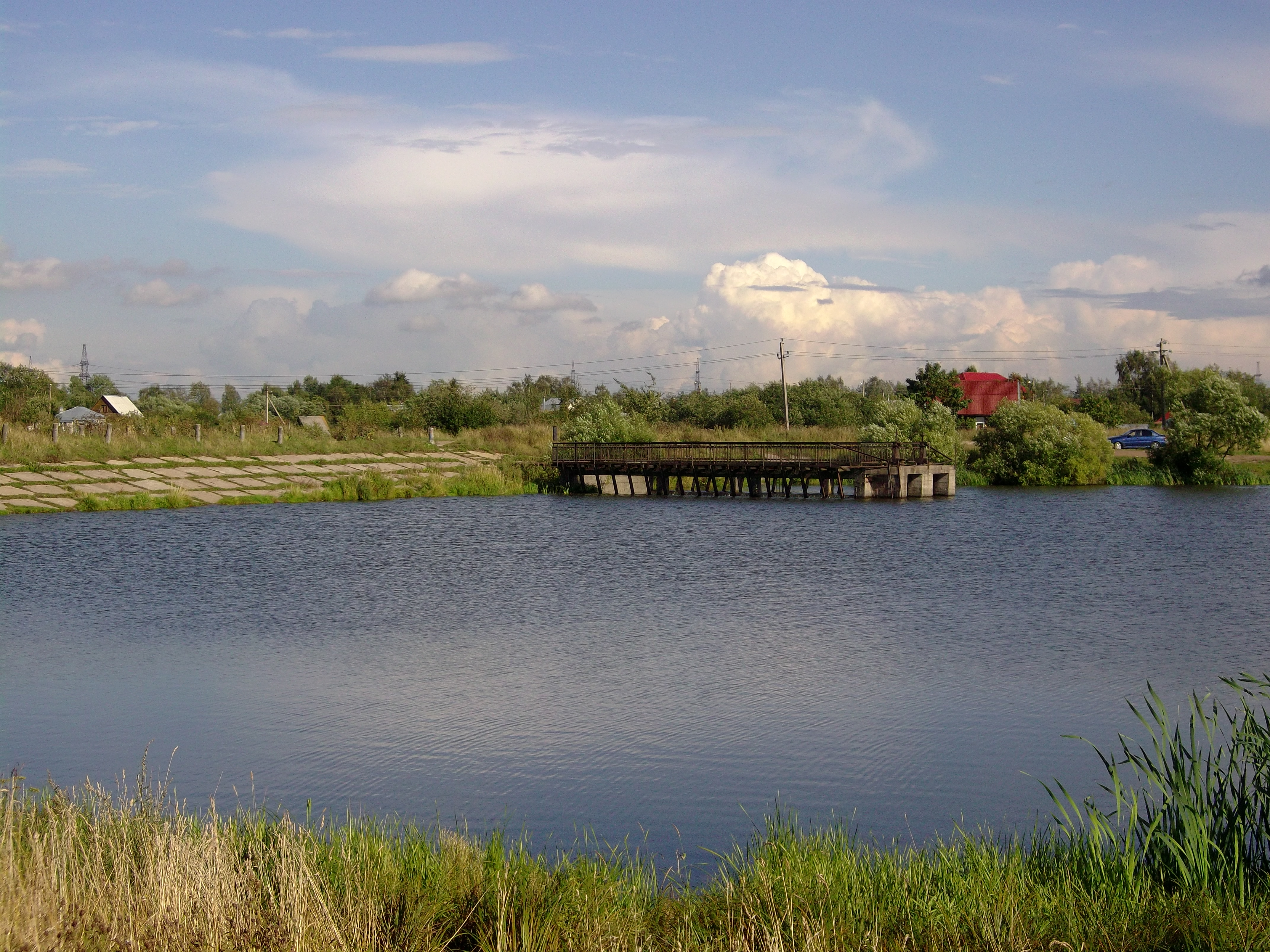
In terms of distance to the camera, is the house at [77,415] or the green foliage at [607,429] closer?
the green foliage at [607,429]

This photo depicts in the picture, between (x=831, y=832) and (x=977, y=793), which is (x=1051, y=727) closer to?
(x=977, y=793)

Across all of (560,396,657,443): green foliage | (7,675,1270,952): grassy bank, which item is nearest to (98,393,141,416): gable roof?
(560,396,657,443): green foliage

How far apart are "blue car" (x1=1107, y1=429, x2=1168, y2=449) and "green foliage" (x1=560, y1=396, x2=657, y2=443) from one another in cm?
3042

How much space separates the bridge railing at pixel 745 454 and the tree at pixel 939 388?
3445 centimetres

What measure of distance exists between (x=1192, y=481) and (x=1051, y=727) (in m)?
43.3

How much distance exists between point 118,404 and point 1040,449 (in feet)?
323

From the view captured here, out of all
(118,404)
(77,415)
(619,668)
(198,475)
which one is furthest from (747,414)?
(118,404)

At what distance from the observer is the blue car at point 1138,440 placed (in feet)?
217

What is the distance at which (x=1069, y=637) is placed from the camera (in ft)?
49.6

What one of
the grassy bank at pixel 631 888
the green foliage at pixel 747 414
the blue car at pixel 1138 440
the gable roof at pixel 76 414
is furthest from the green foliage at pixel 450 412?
the grassy bank at pixel 631 888

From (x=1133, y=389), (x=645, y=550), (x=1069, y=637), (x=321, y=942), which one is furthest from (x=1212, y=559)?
(x=1133, y=389)

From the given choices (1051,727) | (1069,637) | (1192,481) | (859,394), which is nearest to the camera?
(1051,727)

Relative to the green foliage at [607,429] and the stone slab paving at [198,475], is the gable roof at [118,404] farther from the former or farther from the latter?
the green foliage at [607,429]

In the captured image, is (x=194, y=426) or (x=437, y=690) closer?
(x=437, y=690)
